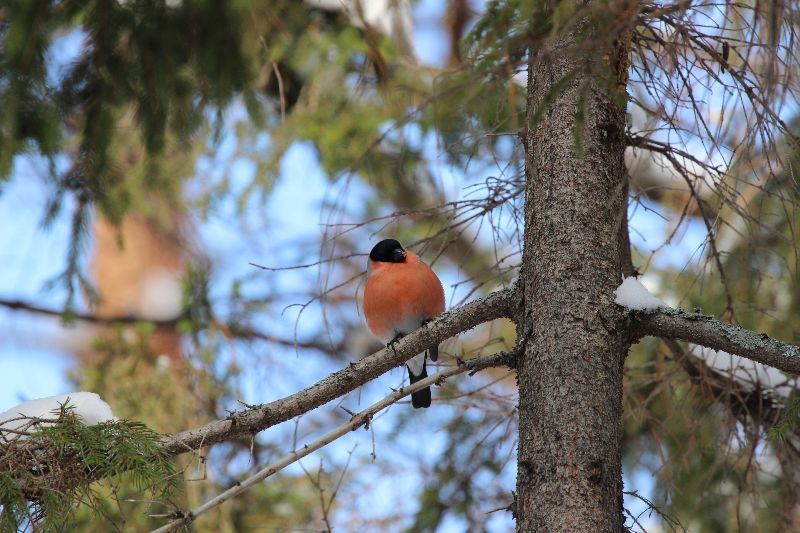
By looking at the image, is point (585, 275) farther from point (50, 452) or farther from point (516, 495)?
point (50, 452)

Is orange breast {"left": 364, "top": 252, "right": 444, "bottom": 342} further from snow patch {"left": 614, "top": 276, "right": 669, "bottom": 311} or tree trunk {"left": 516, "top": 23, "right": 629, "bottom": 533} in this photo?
snow patch {"left": 614, "top": 276, "right": 669, "bottom": 311}

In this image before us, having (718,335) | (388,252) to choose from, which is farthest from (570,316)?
(388,252)

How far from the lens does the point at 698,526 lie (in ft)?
15.4

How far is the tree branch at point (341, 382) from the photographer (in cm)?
245

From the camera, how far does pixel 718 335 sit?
227 cm

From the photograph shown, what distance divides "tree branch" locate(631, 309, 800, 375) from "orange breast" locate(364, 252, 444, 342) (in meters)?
1.83

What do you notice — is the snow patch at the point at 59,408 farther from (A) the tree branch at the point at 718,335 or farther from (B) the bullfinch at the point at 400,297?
(B) the bullfinch at the point at 400,297

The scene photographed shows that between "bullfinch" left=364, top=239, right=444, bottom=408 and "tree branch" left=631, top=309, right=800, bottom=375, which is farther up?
"bullfinch" left=364, top=239, right=444, bottom=408

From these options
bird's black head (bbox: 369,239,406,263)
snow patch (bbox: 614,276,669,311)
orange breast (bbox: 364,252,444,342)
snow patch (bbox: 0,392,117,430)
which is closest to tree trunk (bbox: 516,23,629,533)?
snow patch (bbox: 614,276,669,311)

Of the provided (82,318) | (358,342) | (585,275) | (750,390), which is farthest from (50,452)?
(358,342)

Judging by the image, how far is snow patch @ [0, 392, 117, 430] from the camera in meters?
2.45

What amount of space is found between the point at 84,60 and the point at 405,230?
323 centimetres

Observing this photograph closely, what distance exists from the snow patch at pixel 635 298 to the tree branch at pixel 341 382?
31cm

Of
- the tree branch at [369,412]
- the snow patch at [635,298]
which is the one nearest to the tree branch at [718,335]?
the snow patch at [635,298]
